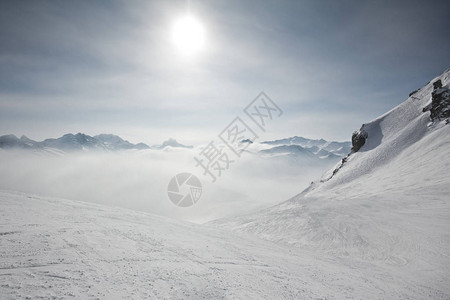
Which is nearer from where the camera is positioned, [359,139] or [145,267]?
[145,267]

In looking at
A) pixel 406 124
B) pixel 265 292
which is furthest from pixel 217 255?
pixel 406 124

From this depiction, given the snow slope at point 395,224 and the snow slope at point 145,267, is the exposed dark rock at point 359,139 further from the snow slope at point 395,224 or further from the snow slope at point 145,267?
the snow slope at point 145,267

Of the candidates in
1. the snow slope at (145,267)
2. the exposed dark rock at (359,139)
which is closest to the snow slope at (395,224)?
the snow slope at (145,267)

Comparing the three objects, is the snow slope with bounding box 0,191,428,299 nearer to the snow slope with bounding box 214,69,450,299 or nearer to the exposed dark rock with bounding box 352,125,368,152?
the snow slope with bounding box 214,69,450,299

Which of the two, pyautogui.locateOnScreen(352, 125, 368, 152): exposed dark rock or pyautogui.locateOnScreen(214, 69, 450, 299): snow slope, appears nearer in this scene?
pyautogui.locateOnScreen(214, 69, 450, 299): snow slope

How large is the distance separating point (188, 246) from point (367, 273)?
31.0 ft

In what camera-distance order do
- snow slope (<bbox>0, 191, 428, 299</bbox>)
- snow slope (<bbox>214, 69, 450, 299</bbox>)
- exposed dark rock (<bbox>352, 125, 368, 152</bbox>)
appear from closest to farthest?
snow slope (<bbox>0, 191, 428, 299</bbox>) → snow slope (<bbox>214, 69, 450, 299</bbox>) → exposed dark rock (<bbox>352, 125, 368, 152</bbox>)

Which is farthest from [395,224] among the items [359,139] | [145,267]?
[359,139]

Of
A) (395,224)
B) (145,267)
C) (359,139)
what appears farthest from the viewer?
(359,139)

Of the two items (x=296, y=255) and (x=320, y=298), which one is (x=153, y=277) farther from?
(x=296, y=255)

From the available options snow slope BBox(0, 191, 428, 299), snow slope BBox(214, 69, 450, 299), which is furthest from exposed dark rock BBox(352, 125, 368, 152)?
snow slope BBox(0, 191, 428, 299)

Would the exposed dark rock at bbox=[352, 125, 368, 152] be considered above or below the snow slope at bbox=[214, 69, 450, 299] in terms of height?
above

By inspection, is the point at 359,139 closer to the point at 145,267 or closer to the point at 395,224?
the point at 395,224

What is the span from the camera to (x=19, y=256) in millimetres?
6766
